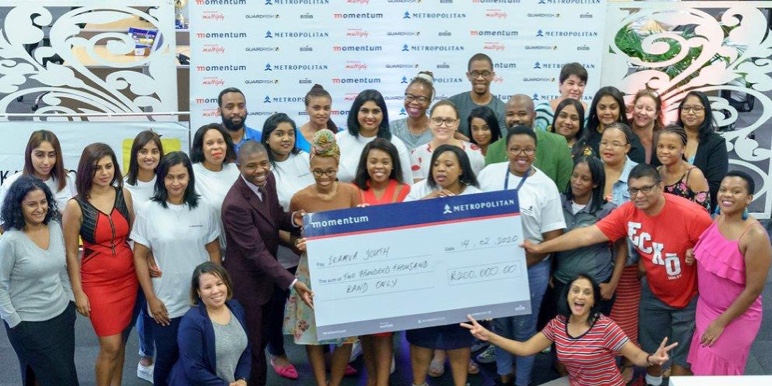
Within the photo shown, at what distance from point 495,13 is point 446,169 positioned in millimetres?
2885

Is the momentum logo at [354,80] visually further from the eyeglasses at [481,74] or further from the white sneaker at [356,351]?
the white sneaker at [356,351]

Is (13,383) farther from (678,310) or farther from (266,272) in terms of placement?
(678,310)

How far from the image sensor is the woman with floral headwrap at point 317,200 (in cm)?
470

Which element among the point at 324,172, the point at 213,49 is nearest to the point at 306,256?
the point at 324,172

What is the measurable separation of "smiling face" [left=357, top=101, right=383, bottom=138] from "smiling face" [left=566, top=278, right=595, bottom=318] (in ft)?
5.06

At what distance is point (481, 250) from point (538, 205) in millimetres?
379

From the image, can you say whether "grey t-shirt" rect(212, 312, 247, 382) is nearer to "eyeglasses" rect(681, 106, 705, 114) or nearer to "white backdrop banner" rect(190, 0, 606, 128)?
"eyeglasses" rect(681, 106, 705, 114)

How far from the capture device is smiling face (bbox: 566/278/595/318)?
4441 millimetres

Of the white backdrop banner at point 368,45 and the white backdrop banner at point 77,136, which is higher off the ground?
the white backdrop banner at point 368,45

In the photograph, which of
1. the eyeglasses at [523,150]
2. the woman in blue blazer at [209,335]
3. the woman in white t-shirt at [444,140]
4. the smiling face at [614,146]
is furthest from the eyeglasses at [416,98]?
the woman in blue blazer at [209,335]

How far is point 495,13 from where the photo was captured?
23.7 ft

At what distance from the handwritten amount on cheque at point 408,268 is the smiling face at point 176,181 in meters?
0.75

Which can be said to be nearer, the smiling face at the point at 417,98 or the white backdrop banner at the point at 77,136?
the smiling face at the point at 417,98

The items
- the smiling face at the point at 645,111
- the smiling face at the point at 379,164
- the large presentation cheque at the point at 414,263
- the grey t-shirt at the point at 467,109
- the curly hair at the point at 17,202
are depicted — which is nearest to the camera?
the curly hair at the point at 17,202
